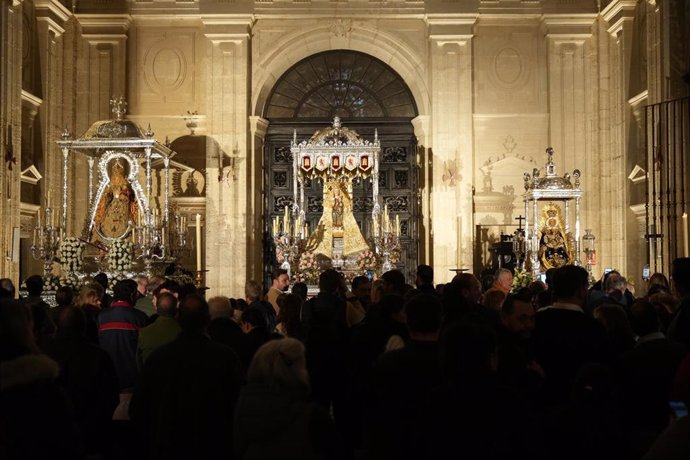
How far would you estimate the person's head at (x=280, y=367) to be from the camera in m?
4.72

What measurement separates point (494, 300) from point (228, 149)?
50.1ft

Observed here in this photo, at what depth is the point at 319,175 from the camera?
2202 centimetres

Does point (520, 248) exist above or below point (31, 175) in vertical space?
below

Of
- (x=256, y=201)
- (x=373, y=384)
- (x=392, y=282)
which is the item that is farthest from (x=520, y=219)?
(x=373, y=384)

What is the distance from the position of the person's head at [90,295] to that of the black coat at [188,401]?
14.6ft

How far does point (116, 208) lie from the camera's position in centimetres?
1973

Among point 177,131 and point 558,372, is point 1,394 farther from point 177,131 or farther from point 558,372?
point 177,131

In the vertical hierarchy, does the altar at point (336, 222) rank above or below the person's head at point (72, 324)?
above

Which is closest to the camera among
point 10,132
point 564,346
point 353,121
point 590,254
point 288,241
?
point 564,346

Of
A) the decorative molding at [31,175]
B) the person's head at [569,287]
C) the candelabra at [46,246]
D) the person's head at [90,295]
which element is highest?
the decorative molding at [31,175]

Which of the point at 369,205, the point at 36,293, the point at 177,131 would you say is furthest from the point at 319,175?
the point at 36,293

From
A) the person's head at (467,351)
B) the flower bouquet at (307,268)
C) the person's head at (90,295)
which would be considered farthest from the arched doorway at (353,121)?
the person's head at (467,351)

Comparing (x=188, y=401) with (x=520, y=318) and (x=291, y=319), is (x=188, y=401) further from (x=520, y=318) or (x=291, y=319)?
(x=291, y=319)

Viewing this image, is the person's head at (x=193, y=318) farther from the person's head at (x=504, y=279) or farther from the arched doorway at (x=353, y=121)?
the arched doorway at (x=353, y=121)
